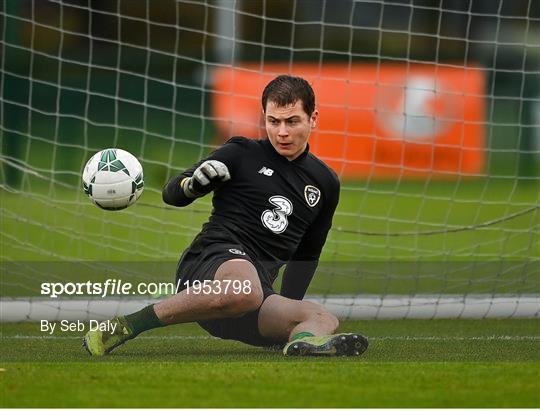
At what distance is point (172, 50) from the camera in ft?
66.9

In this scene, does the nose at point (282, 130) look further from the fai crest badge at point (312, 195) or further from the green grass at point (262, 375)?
the green grass at point (262, 375)

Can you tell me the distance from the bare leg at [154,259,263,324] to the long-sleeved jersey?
331 mm

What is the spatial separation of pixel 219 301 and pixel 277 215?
27.4 inches

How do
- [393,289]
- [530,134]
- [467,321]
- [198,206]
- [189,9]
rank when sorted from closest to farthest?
[467,321]
[393,289]
[198,206]
[530,134]
[189,9]

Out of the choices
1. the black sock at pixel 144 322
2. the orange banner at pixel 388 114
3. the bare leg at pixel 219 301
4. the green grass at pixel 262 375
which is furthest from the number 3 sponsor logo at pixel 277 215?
the orange banner at pixel 388 114

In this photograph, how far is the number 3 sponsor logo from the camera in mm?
6680

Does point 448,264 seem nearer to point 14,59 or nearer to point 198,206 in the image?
point 198,206

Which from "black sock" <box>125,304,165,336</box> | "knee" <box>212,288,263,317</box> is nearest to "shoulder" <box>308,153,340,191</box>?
"knee" <box>212,288,263,317</box>

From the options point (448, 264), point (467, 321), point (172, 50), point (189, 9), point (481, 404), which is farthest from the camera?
point (189, 9)

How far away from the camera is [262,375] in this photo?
18.2 feet

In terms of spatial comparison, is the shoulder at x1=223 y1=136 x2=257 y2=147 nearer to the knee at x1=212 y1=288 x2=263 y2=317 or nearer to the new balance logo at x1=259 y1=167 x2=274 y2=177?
the new balance logo at x1=259 y1=167 x2=274 y2=177

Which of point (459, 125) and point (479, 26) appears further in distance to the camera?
point (479, 26)

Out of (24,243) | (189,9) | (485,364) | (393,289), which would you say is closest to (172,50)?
(189,9)

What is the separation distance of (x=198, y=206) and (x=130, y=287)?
14.1 feet
